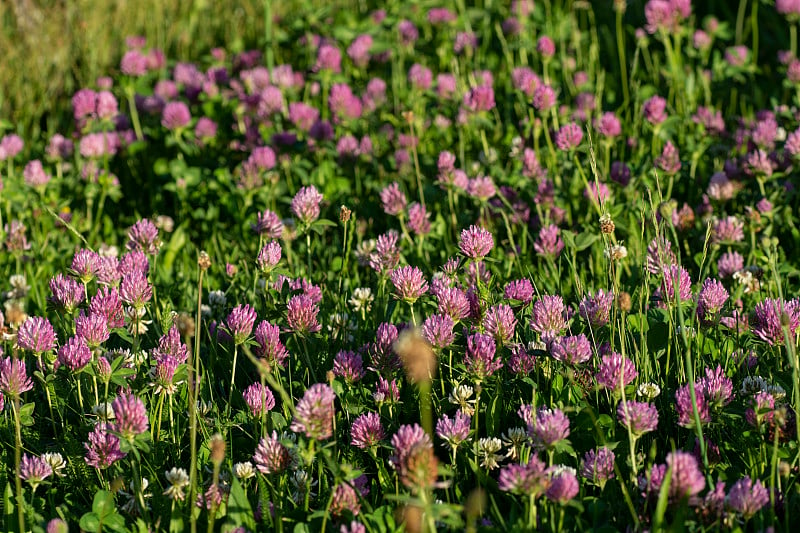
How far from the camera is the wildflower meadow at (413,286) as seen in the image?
2109 millimetres

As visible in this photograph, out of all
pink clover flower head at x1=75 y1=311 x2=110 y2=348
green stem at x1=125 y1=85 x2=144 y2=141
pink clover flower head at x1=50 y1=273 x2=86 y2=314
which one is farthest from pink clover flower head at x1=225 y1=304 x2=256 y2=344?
green stem at x1=125 y1=85 x2=144 y2=141

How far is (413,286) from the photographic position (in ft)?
8.16

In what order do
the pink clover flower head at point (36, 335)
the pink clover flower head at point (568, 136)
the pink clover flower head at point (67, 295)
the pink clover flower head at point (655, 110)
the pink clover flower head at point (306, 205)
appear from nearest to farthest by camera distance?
the pink clover flower head at point (36, 335) → the pink clover flower head at point (67, 295) → the pink clover flower head at point (306, 205) → the pink clover flower head at point (568, 136) → the pink clover flower head at point (655, 110)

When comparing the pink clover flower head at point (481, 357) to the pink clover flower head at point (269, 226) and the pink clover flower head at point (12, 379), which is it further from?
the pink clover flower head at point (12, 379)

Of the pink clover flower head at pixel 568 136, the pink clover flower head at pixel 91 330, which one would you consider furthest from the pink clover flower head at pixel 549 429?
the pink clover flower head at pixel 568 136

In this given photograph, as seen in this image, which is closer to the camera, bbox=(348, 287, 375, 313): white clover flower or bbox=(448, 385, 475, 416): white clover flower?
bbox=(448, 385, 475, 416): white clover flower

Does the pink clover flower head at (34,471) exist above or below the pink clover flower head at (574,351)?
below

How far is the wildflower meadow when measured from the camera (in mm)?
2109

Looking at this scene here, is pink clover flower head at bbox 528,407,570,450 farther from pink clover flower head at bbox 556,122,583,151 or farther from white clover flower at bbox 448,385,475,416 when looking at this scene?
pink clover flower head at bbox 556,122,583,151

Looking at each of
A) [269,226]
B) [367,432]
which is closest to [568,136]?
[269,226]

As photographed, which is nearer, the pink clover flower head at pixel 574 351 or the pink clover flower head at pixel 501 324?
the pink clover flower head at pixel 574 351

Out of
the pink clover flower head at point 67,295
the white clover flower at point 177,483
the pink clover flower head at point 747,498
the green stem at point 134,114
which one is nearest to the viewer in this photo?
the pink clover flower head at point 747,498

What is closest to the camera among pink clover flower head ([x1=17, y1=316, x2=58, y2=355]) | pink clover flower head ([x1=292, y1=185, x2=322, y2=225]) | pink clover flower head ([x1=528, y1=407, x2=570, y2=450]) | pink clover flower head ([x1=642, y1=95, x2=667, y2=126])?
pink clover flower head ([x1=528, y1=407, x2=570, y2=450])

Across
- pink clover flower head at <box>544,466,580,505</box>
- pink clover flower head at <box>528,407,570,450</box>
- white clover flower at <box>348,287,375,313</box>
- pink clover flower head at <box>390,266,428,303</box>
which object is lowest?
white clover flower at <box>348,287,375,313</box>
